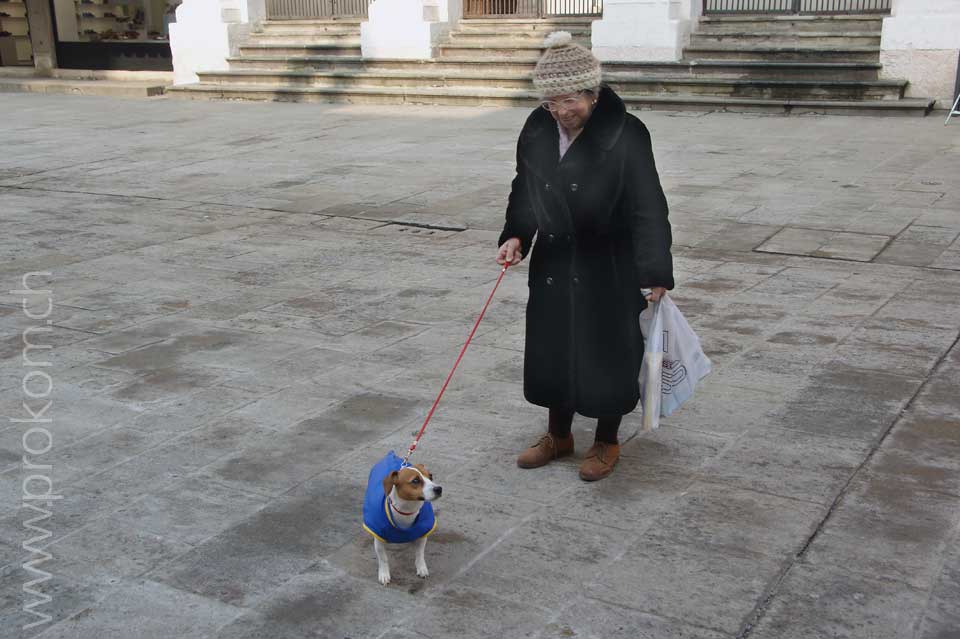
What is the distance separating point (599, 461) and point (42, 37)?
86.6 feet

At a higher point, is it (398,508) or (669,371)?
(669,371)

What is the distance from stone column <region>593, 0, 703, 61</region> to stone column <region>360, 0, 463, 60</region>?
3.33 m

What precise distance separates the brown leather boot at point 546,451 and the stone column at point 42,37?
2554cm

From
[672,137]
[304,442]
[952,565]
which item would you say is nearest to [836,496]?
[952,565]

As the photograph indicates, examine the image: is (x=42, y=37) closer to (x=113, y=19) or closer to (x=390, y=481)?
(x=113, y=19)

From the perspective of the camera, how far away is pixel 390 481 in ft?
11.8

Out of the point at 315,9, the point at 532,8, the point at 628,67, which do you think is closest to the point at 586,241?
the point at 628,67

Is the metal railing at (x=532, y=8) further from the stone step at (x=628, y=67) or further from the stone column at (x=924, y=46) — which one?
the stone column at (x=924, y=46)

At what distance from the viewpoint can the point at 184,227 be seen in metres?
9.75

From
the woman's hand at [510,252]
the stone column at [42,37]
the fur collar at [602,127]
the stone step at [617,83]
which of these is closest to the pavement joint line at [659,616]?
the woman's hand at [510,252]

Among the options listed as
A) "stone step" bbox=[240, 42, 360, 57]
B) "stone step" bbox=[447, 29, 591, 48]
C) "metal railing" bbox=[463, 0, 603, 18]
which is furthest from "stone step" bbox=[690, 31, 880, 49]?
"stone step" bbox=[240, 42, 360, 57]

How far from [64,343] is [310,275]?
6.77 ft

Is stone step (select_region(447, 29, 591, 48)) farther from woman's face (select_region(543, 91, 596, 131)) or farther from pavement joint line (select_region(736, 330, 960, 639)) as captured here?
woman's face (select_region(543, 91, 596, 131))

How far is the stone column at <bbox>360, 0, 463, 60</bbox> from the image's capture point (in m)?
20.0
